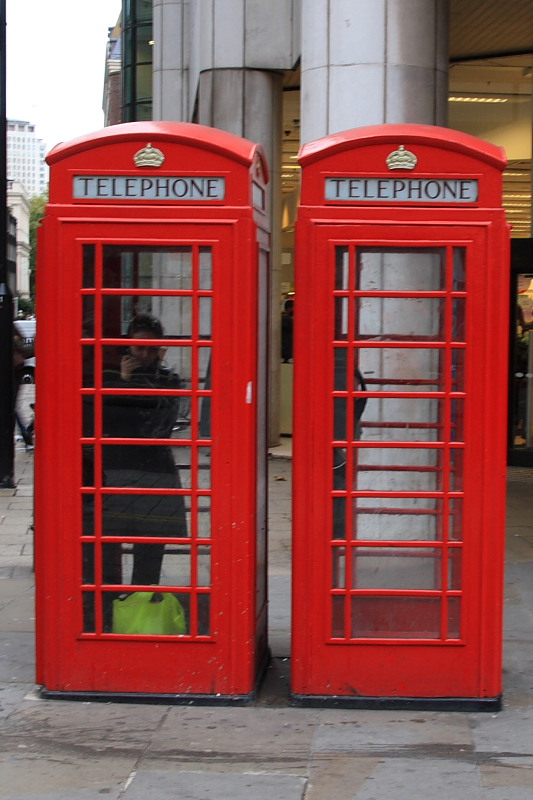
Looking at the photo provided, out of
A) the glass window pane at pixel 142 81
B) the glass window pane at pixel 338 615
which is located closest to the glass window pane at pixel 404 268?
the glass window pane at pixel 338 615

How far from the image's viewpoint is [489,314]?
468 cm

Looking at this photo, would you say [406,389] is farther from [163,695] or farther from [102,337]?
[163,695]

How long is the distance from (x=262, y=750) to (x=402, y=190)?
2.45 meters

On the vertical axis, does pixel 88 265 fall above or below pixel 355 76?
below

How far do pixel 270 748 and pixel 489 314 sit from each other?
2065 millimetres

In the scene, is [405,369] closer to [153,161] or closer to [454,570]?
[454,570]

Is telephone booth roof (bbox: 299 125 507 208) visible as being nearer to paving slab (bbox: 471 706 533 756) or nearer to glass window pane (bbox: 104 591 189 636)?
glass window pane (bbox: 104 591 189 636)

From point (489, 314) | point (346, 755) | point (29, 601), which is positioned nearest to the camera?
point (346, 755)

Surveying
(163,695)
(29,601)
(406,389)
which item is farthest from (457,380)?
(29,601)

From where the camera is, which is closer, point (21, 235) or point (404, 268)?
point (404, 268)

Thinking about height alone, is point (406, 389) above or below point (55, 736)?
above

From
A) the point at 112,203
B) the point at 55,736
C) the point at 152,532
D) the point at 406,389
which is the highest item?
the point at 112,203

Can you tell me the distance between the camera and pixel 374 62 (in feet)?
26.8

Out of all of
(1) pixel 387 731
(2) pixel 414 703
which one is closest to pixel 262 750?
(1) pixel 387 731
